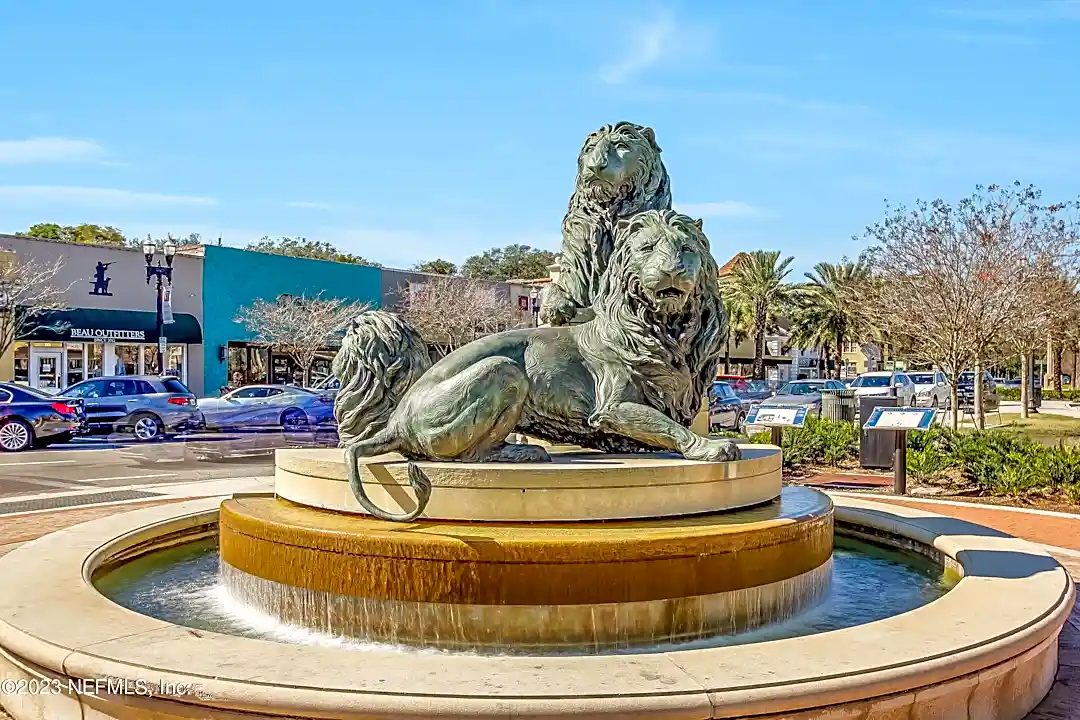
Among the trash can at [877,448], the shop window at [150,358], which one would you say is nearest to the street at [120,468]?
the trash can at [877,448]

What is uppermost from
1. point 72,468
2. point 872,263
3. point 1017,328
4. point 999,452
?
point 872,263

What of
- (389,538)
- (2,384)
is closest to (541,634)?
(389,538)

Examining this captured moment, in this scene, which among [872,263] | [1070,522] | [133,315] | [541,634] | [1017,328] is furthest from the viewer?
[133,315]

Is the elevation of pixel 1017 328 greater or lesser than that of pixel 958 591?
greater

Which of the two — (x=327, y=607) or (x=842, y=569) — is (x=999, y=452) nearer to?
(x=842, y=569)

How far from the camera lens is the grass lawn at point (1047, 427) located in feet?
84.0

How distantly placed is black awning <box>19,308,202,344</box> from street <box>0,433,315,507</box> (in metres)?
12.2

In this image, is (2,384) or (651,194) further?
(2,384)

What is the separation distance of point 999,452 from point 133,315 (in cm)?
3304

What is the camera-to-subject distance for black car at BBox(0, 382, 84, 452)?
2017 cm

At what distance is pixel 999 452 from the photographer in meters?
13.0

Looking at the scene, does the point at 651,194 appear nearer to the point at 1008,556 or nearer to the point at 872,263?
the point at 1008,556

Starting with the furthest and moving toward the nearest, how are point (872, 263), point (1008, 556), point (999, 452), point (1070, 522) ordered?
point (872, 263)
point (999, 452)
point (1070, 522)
point (1008, 556)

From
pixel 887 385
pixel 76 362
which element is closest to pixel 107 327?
pixel 76 362
